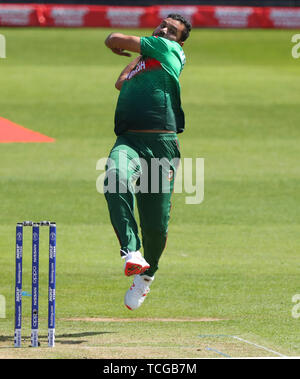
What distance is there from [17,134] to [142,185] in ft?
37.7

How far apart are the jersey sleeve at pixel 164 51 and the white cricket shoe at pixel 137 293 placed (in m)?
1.65

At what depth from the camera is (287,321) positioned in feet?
25.2

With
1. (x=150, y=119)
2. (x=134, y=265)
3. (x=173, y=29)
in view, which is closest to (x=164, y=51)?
(x=173, y=29)

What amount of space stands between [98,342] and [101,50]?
20.5 metres

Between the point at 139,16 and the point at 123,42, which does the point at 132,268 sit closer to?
the point at 123,42

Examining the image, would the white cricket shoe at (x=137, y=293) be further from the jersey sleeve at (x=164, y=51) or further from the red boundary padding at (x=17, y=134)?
the red boundary padding at (x=17, y=134)

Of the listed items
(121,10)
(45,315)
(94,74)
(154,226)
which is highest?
(121,10)

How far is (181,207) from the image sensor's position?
521 inches

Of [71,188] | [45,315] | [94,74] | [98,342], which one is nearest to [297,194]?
[71,188]

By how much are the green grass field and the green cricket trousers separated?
2.45 feet

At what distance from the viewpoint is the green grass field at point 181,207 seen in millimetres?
7309

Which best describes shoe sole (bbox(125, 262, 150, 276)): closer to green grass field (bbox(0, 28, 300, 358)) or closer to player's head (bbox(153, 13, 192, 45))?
green grass field (bbox(0, 28, 300, 358))

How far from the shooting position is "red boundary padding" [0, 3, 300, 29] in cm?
2903
